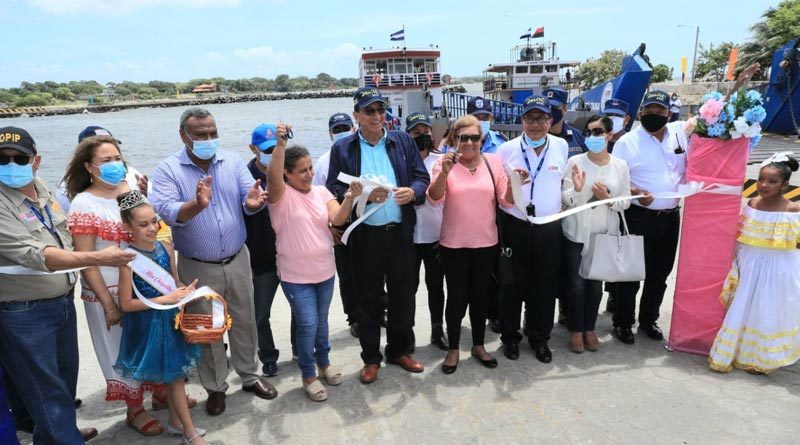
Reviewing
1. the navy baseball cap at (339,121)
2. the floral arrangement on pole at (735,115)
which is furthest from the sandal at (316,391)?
the floral arrangement on pole at (735,115)

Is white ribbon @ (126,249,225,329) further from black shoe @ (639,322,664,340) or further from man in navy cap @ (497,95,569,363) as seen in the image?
black shoe @ (639,322,664,340)

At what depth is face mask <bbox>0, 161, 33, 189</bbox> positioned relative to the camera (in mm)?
2285

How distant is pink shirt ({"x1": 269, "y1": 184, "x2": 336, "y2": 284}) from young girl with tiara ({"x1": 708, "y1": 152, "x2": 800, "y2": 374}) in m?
3.00

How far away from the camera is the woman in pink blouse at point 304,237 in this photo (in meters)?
3.04

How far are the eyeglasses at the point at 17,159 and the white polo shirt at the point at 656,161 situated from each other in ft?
13.1

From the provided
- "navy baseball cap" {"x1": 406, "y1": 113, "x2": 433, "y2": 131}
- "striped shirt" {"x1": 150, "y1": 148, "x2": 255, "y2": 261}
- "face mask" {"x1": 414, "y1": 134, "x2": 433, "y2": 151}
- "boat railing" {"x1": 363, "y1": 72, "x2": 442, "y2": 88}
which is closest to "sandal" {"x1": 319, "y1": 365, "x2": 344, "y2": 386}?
"striped shirt" {"x1": 150, "y1": 148, "x2": 255, "y2": 261}

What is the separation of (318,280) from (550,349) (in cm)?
209

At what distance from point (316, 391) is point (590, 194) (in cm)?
255

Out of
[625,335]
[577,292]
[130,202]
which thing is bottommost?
[625,335]

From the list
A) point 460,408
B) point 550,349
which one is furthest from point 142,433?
point 550,349

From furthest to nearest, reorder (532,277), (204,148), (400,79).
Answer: (400,79)
(532,277)
(204,148)

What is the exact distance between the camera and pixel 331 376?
340 cm

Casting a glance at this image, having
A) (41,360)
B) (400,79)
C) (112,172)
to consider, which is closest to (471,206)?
(112,172)

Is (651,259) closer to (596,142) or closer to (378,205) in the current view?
(596,142)
